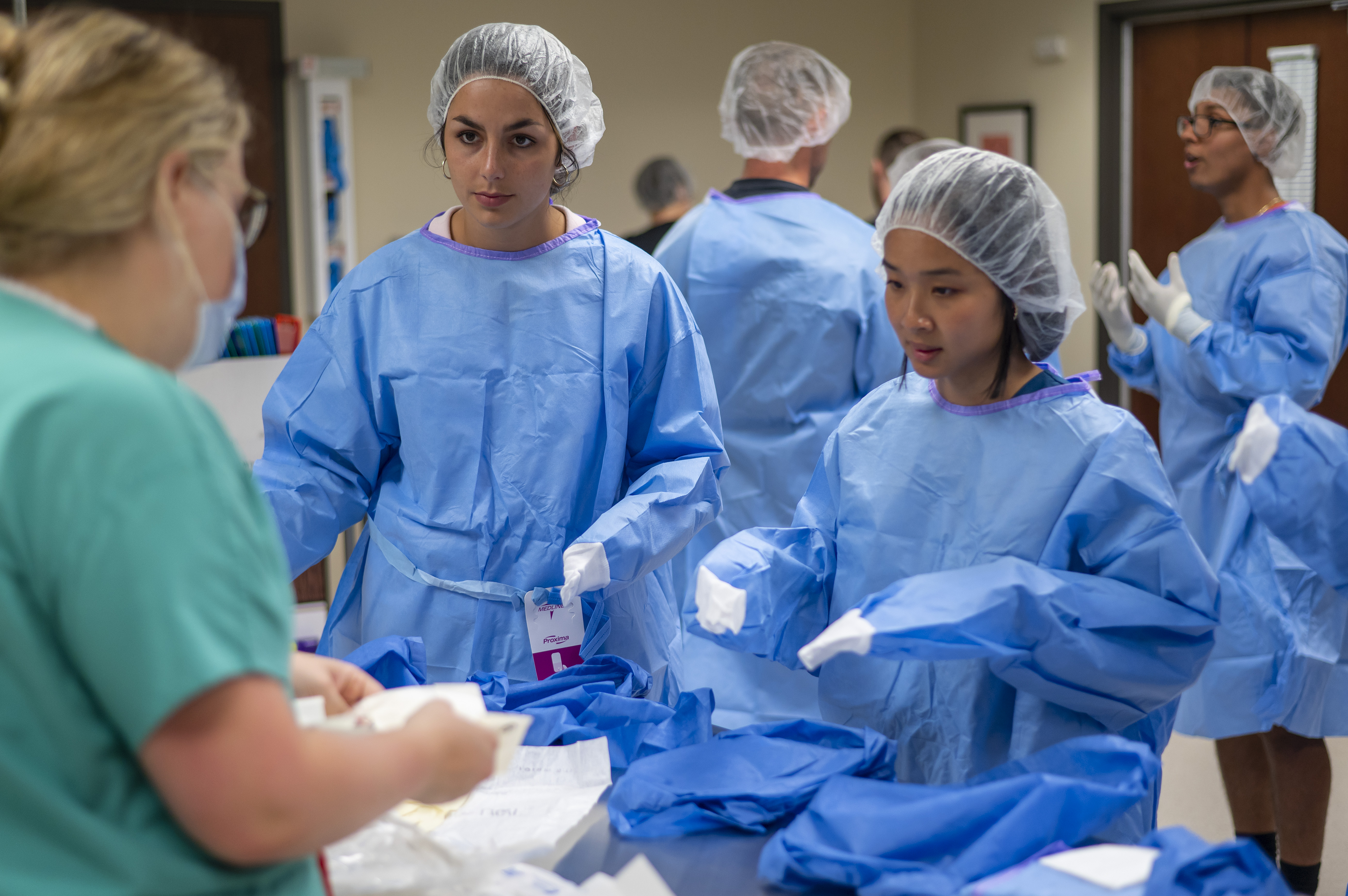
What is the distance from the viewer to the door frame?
4.89m

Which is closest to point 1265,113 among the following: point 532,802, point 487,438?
point 487,438

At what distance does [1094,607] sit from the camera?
1.26 metres

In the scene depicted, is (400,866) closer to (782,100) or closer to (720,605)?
(720,605)

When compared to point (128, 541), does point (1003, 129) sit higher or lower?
higher

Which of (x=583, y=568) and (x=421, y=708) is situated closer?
(x=421, y=708)

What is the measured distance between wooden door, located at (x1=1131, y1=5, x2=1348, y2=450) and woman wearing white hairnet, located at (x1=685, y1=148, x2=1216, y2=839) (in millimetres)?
3454

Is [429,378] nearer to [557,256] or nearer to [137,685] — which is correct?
[557,256]

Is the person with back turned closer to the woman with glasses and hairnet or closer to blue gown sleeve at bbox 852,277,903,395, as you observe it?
blue gown sleeve at bbox 852,277,903,395

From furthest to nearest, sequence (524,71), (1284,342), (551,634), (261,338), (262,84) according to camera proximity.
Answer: (262,84)
(261,338)
(1284,342)
(524,71)
(551,634)

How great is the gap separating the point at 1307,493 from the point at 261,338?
7.16 feet

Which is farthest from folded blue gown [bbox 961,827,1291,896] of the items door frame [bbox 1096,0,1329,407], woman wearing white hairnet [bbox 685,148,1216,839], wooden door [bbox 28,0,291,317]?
wooden door [bbox 28,0,291,317]

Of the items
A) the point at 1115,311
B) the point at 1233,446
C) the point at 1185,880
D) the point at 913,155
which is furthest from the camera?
the point at 913,155

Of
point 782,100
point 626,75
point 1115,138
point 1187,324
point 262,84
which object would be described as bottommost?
point 1187,324

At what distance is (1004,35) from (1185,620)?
4641mm
